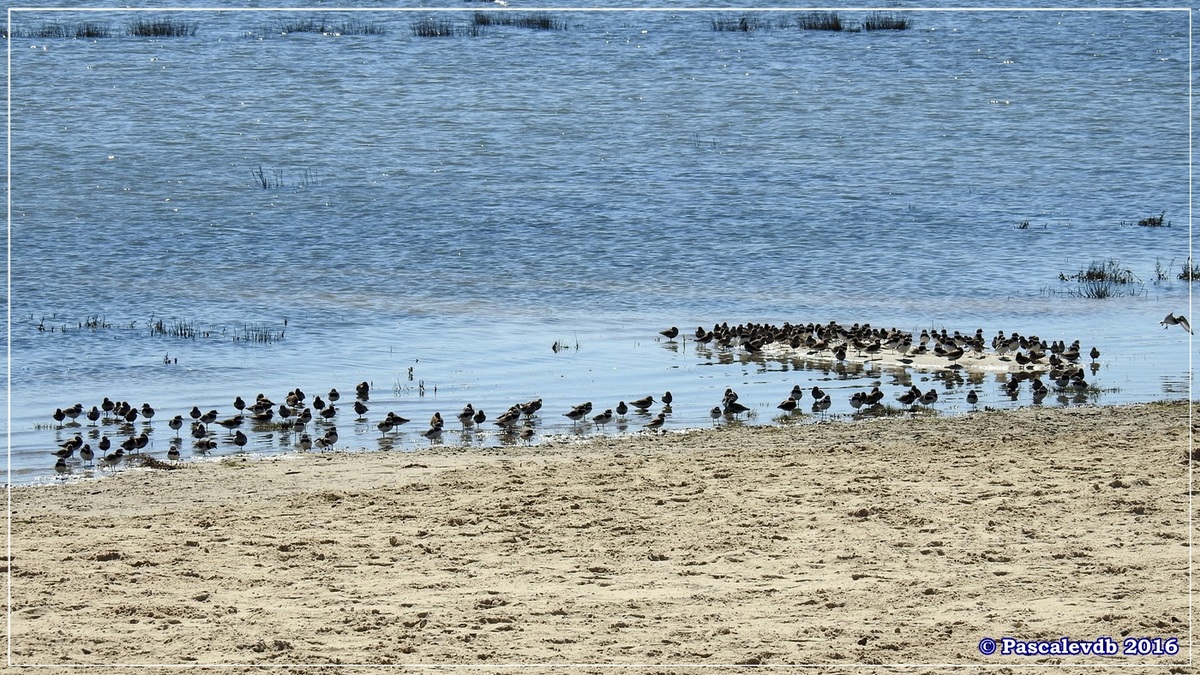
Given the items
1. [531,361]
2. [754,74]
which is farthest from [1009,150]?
[531,361]

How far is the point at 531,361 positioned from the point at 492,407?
9.22ft

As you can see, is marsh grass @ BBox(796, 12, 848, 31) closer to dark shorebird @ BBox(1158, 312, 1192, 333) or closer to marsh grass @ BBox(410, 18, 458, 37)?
marsh grass @ BBox(410, 18, 458, 37)

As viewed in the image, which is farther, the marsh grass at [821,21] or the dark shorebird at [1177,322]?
the marsh grass at [821,21]

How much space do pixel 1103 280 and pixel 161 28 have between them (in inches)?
1395

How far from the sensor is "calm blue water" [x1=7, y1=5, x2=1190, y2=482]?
1619cm

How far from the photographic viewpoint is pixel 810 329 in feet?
57.3

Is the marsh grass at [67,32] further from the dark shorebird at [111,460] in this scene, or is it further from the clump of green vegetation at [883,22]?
the dark shorebird at [111,460]

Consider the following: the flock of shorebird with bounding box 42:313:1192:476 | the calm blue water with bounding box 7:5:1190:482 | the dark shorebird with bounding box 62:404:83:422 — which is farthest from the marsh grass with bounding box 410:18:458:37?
the dark shorebird with bounding box 62:404:83:422

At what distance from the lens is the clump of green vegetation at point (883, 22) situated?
52.0 meters

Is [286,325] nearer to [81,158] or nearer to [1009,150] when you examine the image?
[81,158]

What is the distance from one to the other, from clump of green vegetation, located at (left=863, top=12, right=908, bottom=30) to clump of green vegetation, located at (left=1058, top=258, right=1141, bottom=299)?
2934cm

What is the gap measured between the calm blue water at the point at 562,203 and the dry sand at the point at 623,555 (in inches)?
73.2

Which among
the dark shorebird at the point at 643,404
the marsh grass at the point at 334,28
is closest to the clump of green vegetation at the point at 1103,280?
the dark shorebird at the point at 643,404

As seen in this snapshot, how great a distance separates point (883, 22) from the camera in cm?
5206
